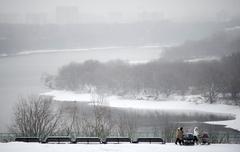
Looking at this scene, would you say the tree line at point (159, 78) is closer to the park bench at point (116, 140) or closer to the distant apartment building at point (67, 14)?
the park bench at point (116, 140)

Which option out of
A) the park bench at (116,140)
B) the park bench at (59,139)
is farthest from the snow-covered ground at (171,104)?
the park bench at (59,139)

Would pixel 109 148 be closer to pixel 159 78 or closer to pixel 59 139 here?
pixel 59 139

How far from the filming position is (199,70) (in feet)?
167

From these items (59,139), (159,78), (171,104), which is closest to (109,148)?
(59,139)

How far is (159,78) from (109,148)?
34.8 metres

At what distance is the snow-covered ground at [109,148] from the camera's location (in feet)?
41.1

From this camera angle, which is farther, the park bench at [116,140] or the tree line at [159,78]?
the tree line at [159,78]

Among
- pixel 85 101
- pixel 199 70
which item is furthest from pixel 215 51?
pixel 85 101

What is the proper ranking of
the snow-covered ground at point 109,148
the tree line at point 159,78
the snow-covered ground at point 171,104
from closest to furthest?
the snow-covered ground at point 109,148, the snow-covered ground at point 171,104, the tree line at point 159,78

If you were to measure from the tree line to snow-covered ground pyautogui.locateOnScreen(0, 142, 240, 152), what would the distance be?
2505 cm

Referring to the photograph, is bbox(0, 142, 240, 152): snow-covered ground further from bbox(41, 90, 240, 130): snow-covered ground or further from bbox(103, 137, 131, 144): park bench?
bbox(41, 90, 240, 130): snow-covered ground

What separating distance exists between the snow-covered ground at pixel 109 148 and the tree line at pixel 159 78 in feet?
82.2

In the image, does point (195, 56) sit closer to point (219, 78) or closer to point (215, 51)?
point (215, 51)

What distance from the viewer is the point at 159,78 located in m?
47.3
